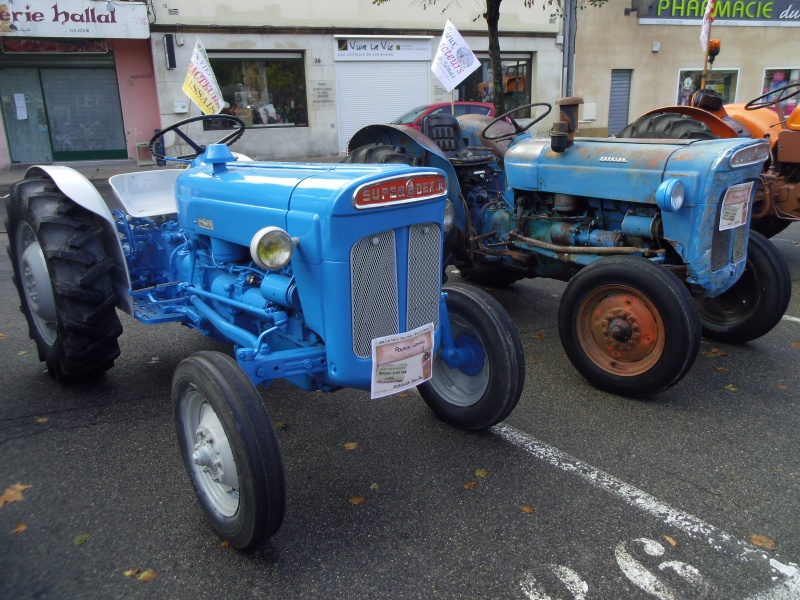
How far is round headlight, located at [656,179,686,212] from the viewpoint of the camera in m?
3.81

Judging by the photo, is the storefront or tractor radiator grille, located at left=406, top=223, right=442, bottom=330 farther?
the storefront

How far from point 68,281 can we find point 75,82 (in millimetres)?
14749

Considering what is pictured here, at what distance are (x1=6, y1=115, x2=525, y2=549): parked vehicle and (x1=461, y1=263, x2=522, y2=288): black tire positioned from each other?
2.77m

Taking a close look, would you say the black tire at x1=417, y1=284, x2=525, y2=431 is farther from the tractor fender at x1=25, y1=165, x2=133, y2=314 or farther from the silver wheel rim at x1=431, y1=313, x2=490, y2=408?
the tractor fender at x1=25, y1=165, x2=133, y2=314

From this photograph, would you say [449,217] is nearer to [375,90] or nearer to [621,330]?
[621,330]

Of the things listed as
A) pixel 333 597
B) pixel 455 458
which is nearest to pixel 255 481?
pixel 333 597

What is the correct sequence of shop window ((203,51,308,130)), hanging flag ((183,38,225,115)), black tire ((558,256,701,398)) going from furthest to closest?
shop window ((203,51,308,130))
hanging flag ((183,38,225,115))
black tire ((558,256,701,398))

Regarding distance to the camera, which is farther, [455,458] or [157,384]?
[157,384]

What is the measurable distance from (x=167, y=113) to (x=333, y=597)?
16.0m

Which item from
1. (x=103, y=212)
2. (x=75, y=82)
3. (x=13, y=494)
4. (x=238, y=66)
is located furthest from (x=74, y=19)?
(x=13, y=494)

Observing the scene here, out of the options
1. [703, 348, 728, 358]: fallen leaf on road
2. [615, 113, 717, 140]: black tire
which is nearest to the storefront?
[615, 113, 717, 140]: black tire

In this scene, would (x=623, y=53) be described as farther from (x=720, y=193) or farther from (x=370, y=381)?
(x=370, y=381)

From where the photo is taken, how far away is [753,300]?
14.9ft

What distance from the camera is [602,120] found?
67.9 ft
